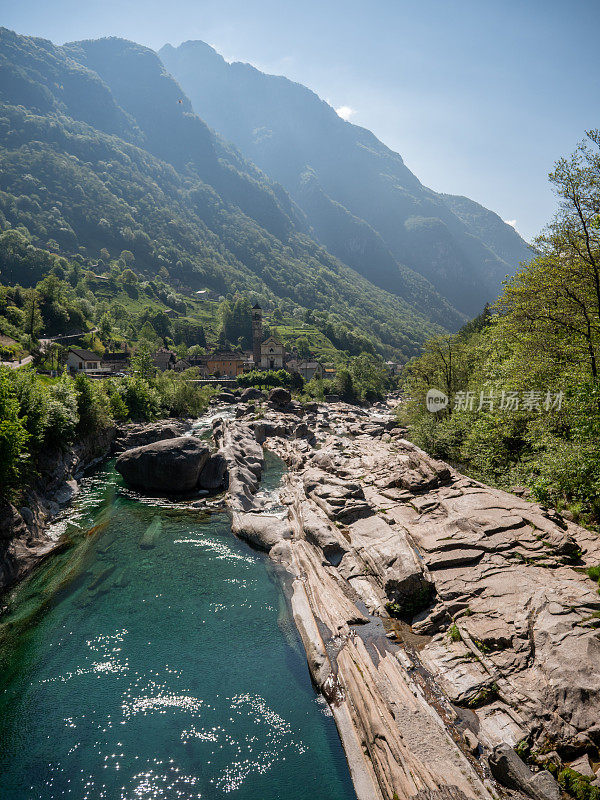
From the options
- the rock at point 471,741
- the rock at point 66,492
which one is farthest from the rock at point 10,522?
the rock at point 471,741

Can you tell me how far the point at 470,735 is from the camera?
1234 cm

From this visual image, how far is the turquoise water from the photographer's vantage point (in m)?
12.2

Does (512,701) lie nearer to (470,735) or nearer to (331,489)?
(470,735)

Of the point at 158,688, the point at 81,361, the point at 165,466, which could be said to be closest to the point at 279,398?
the point at 81,361

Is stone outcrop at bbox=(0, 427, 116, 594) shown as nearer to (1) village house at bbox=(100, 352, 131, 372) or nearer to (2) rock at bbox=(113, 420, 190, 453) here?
(2) rock at bbox=(113, 420, 190, 453)

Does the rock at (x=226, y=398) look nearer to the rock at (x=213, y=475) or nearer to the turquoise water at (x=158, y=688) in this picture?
the rock at (x=213, y=475)

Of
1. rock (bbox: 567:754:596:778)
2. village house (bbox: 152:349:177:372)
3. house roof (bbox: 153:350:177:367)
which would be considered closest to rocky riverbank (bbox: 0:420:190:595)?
rock (bbox: 567:754:596:778)

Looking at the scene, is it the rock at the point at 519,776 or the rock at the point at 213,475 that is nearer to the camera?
the rock at the point at 519,776

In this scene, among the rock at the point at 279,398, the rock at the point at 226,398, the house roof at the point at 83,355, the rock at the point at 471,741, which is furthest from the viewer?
the rock at the point at 226,398

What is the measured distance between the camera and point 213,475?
127ft

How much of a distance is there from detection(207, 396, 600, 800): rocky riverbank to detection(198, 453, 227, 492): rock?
34.5 ft

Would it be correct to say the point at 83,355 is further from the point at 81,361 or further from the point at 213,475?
the point at 213,475

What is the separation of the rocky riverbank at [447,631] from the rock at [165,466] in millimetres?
10832

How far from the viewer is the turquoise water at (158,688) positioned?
1224 centimetres
